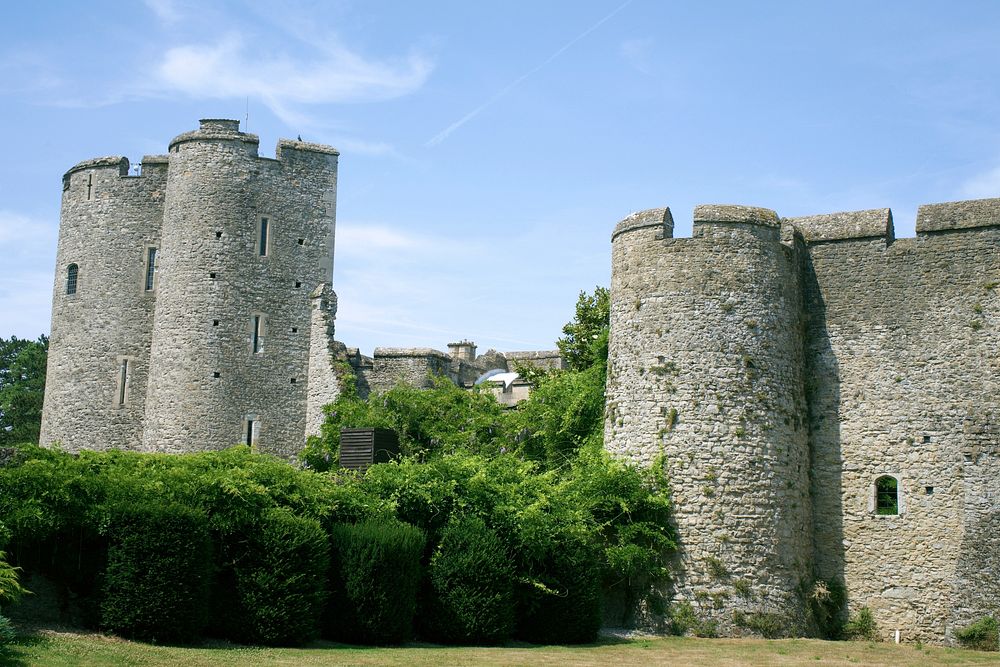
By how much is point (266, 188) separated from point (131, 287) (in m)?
5.11

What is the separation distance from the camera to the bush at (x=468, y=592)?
857 inches

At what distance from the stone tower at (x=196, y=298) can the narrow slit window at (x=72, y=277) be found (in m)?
0.03

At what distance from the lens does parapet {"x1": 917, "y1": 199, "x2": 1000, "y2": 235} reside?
84.4 ft

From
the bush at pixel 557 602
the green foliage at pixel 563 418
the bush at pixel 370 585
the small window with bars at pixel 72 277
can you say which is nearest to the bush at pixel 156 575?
the bush at pixel 370 585

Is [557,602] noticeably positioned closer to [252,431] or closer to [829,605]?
[829,605]

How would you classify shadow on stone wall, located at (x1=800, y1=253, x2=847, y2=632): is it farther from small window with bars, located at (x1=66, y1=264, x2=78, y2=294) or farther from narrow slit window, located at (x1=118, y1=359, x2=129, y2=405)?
small window with bars, located at (x1=66, y1=264, x2=78, y2=294)

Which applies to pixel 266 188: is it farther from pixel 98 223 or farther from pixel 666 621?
pixel 666 621

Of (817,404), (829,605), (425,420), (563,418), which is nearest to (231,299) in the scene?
(425,420)

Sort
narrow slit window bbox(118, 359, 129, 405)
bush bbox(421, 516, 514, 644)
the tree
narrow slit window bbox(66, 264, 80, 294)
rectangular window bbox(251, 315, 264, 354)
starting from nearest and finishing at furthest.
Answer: bush bbox(421, 516, 514, 644), rectangular window bbox(251, 315, 264, 354), narrow slit window bbox(118, 359, 129, 405), narrow slit window bbox(66, 264, 80, 294), the tree

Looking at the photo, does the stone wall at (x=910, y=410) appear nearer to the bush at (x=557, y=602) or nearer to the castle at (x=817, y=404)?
the castle at (x=817, y=404)

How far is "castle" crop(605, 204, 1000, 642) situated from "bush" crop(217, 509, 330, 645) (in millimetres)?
8147

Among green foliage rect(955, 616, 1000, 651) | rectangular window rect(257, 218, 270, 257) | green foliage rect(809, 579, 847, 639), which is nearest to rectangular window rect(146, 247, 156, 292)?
rectangular window rect(257, 218, 270, 257)

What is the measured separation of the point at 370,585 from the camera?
2069cm

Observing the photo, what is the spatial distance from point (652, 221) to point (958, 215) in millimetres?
6225
